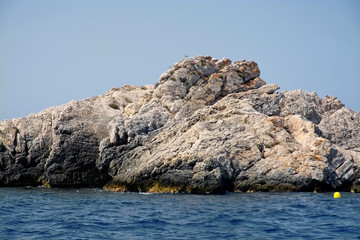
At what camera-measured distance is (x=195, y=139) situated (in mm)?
44656

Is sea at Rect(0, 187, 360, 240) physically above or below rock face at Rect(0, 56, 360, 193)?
below

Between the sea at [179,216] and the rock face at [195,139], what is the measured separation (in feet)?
7.26

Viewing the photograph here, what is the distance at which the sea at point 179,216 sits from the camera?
88.9 feet

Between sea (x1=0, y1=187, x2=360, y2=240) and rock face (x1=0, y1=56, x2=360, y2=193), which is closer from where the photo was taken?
sea (x1=0, y1=187, x2=360, y2=240)

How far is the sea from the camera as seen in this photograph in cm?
2711

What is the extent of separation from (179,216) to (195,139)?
542 inches

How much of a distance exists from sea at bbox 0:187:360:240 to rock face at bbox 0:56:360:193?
2.21 m

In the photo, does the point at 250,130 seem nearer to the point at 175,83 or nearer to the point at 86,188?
the point at 175,83

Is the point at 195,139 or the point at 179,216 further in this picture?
the point at 195,139

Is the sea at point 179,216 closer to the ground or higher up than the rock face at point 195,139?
closer to the ground

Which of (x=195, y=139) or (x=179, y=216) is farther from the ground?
(x=195, y=139)

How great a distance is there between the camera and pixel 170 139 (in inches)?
1849

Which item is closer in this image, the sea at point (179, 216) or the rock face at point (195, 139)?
the sea at point (179, 216)

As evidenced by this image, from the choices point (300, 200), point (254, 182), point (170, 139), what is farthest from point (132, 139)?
point (300, 200)
